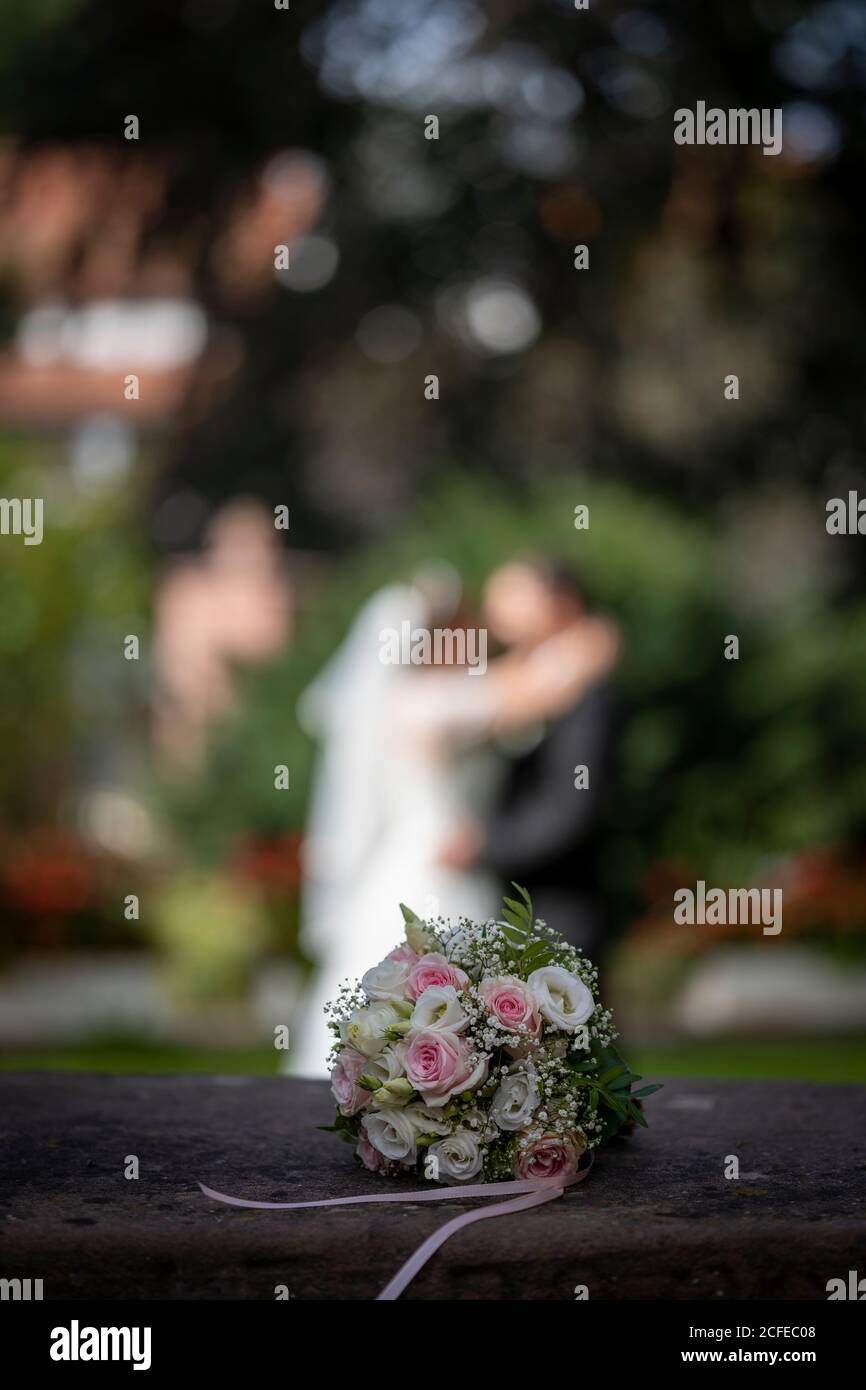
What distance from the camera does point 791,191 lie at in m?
8.24

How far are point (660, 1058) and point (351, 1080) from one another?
6.41m

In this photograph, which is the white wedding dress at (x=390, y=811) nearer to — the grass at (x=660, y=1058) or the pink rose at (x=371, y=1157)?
the grass at (x=660, y=1058)

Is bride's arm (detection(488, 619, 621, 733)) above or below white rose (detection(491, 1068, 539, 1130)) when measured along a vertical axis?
above

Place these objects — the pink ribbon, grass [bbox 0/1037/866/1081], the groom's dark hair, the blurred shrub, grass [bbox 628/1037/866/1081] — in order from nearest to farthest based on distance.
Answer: the pink ribbon, the groom's dark hair, grass [bbox 628/1037/866/1081], grass [bbox 0/1037/866/1081], the blurred shrub

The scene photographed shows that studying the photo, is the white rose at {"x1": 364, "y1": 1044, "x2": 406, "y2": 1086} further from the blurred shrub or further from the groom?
the blurred shrub

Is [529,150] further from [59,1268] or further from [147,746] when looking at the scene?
[59,1268]

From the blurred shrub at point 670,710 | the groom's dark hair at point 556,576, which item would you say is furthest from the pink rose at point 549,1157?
the blurred shrub at point 670,710

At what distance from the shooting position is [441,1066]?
83.7 inches

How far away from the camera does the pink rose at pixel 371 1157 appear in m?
2.28

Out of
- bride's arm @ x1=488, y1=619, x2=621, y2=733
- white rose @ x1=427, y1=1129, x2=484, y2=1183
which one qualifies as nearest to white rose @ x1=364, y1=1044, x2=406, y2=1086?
white rose @ x1=427, y1=1129, x2=484, y2=1183

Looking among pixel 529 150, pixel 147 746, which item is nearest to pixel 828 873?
pixel 529 150

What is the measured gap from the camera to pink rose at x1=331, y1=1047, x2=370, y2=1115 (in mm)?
2248

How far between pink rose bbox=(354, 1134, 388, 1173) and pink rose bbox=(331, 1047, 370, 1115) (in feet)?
0.16

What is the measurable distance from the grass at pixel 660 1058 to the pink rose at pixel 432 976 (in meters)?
5.82
